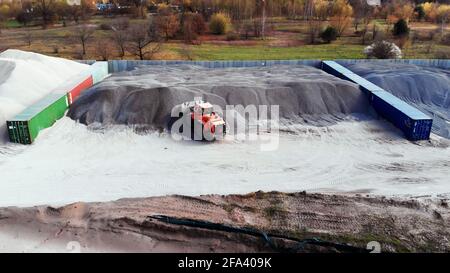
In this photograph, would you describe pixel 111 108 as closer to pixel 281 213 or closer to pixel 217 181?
pixel 217 181

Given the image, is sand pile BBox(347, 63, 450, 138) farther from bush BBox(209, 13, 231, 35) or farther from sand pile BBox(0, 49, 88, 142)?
bush BBox(209, 13, 231, 35)

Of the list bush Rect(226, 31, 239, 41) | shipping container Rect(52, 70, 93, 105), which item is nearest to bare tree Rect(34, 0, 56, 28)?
bush Rect(226, 31, 239, 41)

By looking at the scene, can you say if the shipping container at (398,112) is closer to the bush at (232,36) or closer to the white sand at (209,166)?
the white sand at (209,166)

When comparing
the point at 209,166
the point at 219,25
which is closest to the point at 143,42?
the point at 219,25

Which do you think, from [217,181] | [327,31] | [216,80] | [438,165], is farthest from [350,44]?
[217,181]

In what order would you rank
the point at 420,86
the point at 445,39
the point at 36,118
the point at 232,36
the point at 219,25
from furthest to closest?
the point at 219,25, the point at 232,36, the point at 445,39, the point at 420,86, the point at 36,118

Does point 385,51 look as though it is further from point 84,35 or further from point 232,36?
point 84,35
